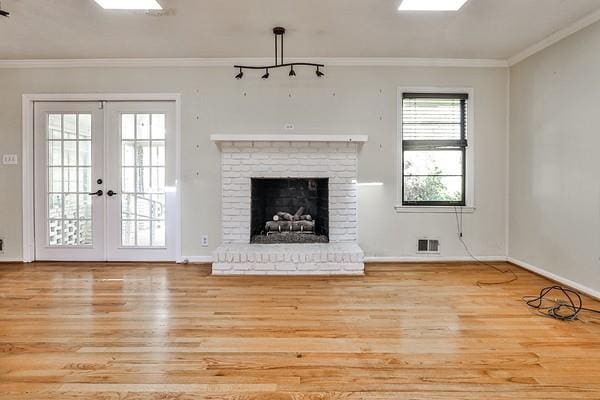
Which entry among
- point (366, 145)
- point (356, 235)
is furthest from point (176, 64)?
point (356, 235)

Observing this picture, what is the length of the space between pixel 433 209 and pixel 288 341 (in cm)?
284

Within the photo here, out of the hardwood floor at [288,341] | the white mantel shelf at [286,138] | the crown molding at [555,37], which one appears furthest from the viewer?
the white mantel shelf at [286,138]

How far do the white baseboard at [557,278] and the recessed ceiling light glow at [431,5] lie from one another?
273 centimetres

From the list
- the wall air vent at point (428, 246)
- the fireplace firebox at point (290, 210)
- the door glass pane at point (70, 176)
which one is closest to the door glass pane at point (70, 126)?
the door glass pane at point (70, 176)

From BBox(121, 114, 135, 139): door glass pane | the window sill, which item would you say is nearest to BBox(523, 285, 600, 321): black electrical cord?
the window sill

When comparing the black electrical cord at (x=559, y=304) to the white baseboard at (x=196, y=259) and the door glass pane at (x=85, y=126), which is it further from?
the door glass pane at (x=85, y=126)

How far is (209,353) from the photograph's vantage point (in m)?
2.03

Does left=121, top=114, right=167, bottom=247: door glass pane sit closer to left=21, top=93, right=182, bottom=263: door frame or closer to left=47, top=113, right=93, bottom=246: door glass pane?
left=21, top=93, right=182, bottom=263: door frame

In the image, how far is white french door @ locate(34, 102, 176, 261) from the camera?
4.27 meters

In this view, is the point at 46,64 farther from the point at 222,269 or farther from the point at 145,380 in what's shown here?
the point at 145,380

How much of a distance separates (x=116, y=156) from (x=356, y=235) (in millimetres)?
3100

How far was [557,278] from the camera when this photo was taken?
347cm

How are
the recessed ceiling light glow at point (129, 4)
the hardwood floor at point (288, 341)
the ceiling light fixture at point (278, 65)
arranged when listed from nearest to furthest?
1. the hardwood floor at point (288, 341)
2. the recessed ceiling light glow at point (129, 4)
3. the ceiling light fixture at point (278, 65)

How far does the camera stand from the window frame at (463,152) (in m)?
4.26
